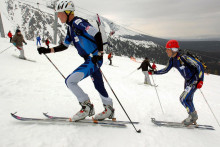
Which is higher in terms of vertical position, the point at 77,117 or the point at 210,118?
the point at 77,117

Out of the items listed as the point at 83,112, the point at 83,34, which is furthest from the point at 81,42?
the point at 83,112

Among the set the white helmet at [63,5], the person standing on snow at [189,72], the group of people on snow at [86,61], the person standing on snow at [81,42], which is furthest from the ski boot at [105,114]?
the white helmet at [63,5]

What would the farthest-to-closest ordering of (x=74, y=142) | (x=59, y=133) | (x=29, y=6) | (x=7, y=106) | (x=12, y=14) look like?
(x=29, y=6) < (x=12, y=14) < (x=7, y=106) < (x=59, y=133) < (x=74, y=142)

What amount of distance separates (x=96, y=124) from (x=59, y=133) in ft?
3.12

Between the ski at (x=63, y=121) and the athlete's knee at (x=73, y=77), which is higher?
the athlete's knee at (x=73, y=77)

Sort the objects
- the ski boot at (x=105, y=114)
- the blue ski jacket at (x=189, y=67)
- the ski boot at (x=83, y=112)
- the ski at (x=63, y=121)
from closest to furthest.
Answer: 1. the ski at (x=63, y=121)
2. the ski boot at (x=83, y=112)
3. the ski boot at (x=105, y=114)
4. the blue ski jacket at (x=189, y=67)

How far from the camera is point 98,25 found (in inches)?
133

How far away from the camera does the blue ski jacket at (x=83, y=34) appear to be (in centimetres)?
312

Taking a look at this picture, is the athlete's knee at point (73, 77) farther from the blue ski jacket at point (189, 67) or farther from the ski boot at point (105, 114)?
the blue ski jacket at point (189, 67)

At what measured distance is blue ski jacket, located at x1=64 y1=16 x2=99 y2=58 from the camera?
3117 millimetres

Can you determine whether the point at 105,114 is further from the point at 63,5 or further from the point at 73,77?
the point at 63,5

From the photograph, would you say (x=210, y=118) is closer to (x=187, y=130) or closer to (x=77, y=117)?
(x=187, y=130)

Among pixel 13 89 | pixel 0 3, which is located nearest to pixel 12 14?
pixel 0 3

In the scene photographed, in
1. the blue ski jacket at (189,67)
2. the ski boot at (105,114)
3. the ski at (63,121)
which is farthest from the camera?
the blue ski jacket at (189,67)
